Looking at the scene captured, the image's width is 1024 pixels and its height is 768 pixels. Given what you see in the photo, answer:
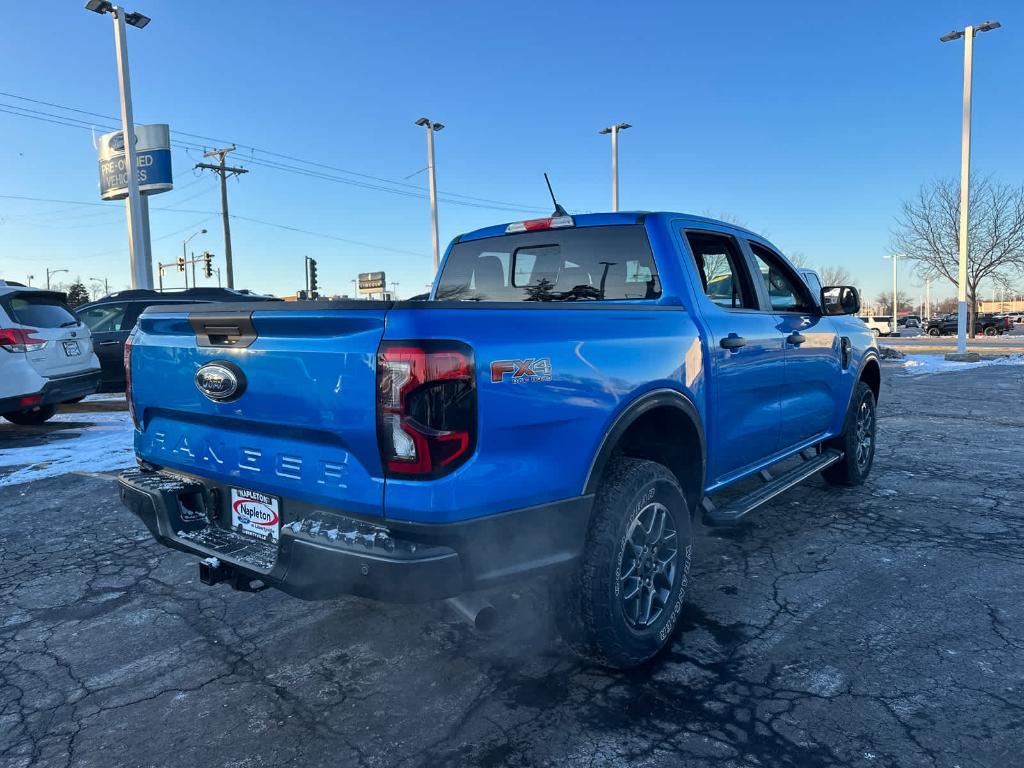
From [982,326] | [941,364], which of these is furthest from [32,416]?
[982,326]

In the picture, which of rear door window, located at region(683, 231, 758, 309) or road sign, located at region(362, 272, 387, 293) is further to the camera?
road sign, located at region(362, 272, 387, 293)

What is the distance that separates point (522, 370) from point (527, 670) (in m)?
1.31

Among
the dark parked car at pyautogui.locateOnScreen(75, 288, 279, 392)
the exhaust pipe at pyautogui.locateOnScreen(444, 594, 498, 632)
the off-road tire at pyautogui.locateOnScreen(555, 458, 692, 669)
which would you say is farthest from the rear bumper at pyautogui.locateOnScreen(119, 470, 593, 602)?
the dark parked car at pyautogui.locateOnScreen(75, 288, 279, 392)

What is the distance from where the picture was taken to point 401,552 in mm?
2094

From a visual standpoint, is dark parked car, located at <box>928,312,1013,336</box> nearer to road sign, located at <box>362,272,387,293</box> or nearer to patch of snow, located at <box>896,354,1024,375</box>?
patch of snow, located at <box>896,354,1024,375</box>

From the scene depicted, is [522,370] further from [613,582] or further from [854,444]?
[854,444]

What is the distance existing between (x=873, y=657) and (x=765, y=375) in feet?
5.00

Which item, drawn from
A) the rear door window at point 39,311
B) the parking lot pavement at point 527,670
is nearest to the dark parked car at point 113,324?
the rear door window at point 39,311

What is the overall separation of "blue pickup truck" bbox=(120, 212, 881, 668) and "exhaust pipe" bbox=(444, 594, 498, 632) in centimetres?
25

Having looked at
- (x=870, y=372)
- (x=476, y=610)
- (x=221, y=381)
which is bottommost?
(x=476, y=610)

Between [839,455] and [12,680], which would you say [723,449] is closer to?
[839,455]

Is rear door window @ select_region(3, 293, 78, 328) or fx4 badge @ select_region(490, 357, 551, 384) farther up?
rear door window @ select_region(3, 293, 78, 328)

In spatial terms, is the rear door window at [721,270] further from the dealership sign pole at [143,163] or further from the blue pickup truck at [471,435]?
the dealership sign pole at [143,163]

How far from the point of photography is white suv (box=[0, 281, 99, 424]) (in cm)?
741
